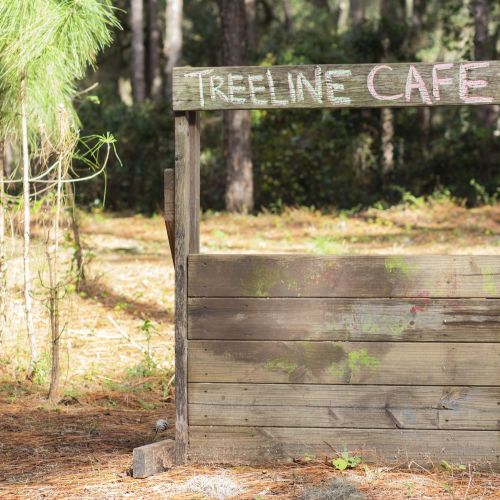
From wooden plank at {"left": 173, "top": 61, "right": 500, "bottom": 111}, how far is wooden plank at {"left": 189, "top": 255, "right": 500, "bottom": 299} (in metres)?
0.69

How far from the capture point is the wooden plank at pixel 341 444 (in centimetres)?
377

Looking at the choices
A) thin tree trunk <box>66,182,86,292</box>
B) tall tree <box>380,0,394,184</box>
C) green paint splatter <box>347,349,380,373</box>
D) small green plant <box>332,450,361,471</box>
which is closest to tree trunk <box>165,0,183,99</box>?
Result: tall tree <box>380,0,394,184</box>

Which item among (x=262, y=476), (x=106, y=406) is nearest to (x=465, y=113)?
(x=106, y=406)

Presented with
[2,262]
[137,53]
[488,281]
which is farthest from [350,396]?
[137,53]

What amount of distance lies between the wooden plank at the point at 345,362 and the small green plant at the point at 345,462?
34 cm

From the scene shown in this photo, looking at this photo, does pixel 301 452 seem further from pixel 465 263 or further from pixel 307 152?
pixel 307 152

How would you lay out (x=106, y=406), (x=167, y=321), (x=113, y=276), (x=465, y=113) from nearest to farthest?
(x=106, y=406)
(x=167, y=321)
(x=113, y=276)
(x=465, y=113)

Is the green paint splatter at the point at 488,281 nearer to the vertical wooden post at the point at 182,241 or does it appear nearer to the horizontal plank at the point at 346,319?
the horizontal plank at the point at 346,319

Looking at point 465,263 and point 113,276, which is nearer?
point 465,263

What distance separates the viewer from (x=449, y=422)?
3766 millimetres

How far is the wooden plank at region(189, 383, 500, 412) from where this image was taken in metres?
3.75

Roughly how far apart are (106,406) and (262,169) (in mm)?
10966

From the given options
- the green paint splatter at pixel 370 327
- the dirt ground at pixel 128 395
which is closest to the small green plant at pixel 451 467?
the dirt ground at pixel 128 395

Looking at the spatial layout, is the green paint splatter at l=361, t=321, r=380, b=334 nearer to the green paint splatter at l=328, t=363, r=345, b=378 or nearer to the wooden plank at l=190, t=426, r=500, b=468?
the green paint splatter at l=328, t=363, r=345, b=378
